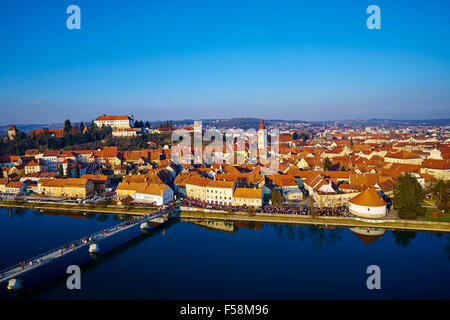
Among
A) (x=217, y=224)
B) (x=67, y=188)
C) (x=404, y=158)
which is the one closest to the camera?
(x=217, y=224)

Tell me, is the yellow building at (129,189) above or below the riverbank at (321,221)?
above

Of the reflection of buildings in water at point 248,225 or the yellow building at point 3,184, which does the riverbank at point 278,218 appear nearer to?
the reflection of buildings in water at point 248,225

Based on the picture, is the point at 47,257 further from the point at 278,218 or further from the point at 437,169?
the point at 437,169

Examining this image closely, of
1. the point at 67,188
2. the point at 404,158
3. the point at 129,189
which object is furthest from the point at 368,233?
the point at 67,188

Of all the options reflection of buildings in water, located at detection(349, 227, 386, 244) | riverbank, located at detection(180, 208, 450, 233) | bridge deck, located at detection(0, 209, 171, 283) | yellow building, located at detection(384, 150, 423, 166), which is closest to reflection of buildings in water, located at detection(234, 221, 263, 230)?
riverbank, located at detection(180, 208, 450, 233)

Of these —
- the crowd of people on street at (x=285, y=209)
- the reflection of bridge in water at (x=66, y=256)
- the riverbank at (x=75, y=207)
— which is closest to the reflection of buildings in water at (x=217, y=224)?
the crowd of people on street at (x=285, y=209)

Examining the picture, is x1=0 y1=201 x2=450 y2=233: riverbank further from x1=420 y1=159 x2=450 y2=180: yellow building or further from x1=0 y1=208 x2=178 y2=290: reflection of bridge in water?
x1=420 y1=159 x2=450 y2=180: yellow building
